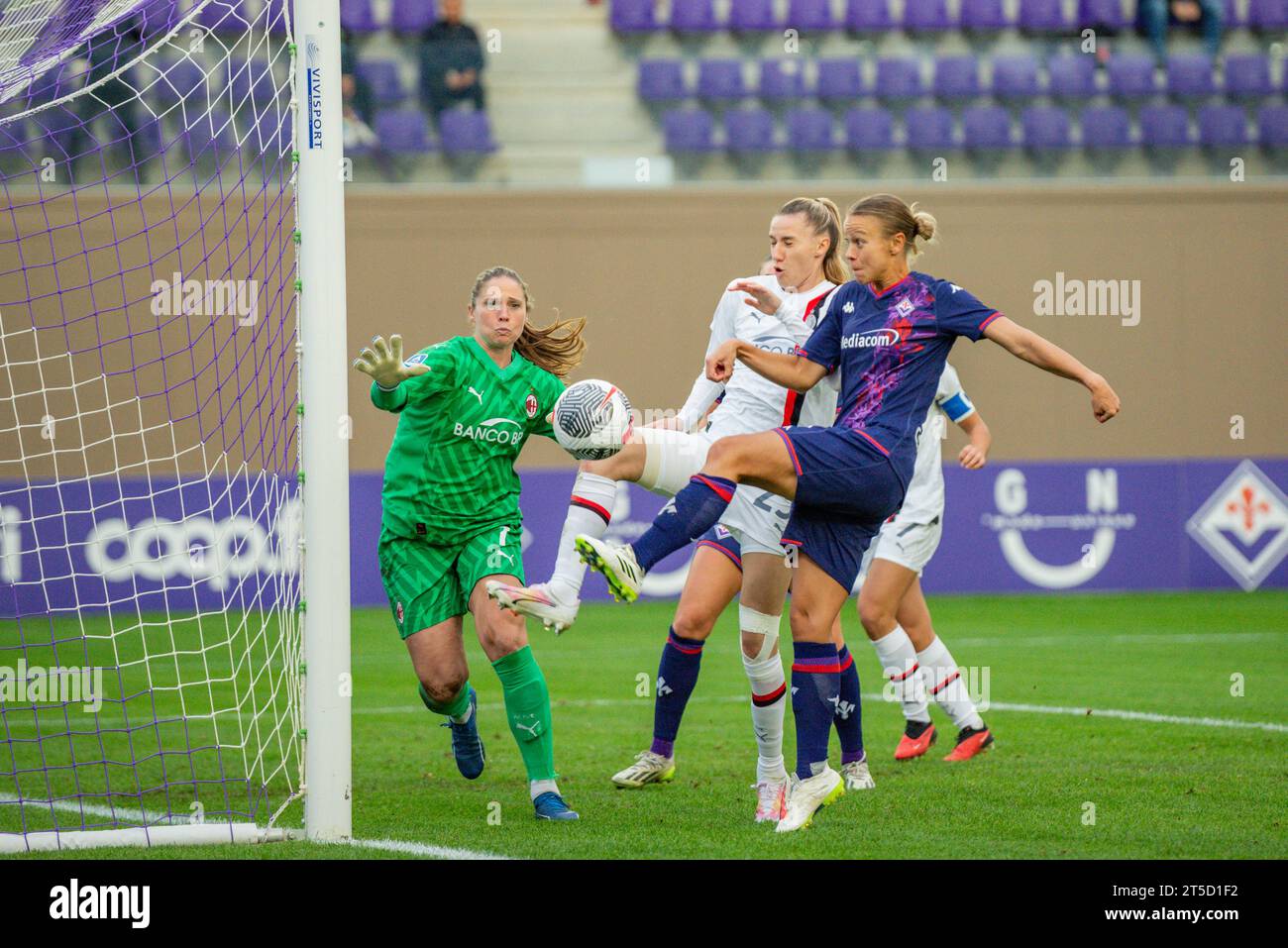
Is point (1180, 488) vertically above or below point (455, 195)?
below

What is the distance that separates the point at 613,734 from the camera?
7.38 m

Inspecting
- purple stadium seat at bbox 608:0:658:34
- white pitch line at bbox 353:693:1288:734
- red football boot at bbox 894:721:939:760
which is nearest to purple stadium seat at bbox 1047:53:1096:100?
purple stadium seat at bbox 608:0:658:34

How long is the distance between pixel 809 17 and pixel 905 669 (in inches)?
472

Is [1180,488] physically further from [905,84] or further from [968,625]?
[905,84]

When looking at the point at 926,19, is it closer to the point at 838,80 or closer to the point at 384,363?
the point at 838,80

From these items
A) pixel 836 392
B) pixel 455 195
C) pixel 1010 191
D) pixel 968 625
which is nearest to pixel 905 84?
pixel 1010 191

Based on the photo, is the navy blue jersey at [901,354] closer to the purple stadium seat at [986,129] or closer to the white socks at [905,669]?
the white socks at [905,669]

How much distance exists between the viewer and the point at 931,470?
708 centimetres

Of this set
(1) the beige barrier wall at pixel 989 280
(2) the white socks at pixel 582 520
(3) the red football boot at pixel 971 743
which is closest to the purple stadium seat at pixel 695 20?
(1) the beige barrier wall at pixel 989 280

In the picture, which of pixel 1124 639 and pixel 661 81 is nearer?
pixel 1124 639

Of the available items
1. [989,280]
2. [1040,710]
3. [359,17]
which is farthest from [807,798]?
[359,17]

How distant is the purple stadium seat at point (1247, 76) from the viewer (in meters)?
16.4

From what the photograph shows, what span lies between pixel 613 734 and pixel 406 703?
1666 mm

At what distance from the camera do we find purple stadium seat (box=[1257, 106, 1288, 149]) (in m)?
16.0
